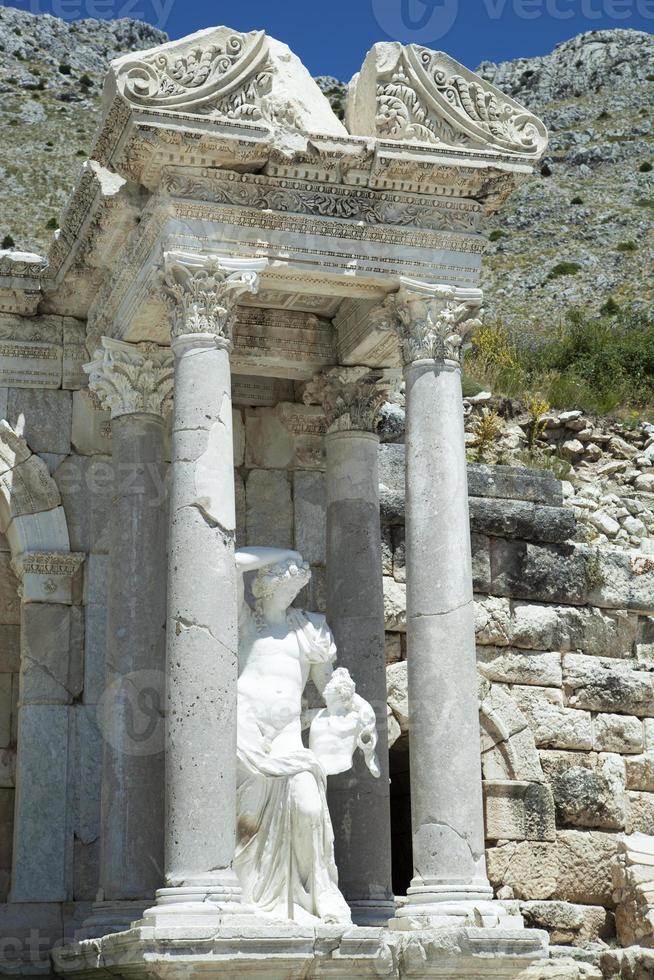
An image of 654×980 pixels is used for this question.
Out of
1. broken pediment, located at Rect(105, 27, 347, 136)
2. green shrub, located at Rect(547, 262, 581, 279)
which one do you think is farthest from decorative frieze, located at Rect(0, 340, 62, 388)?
green shrub, located at Rect(547, 262, 581, 279)

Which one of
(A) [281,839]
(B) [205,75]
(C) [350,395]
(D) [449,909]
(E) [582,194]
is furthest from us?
(E) [582,194]

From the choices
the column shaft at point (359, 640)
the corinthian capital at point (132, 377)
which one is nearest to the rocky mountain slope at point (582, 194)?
the column shaft at point (359, 640)

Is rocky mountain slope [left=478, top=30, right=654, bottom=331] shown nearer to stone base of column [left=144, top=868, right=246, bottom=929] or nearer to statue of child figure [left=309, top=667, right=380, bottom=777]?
statue of child figure [left=309, top=667, right=380, bottom=777]

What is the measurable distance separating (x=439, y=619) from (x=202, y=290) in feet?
8.33

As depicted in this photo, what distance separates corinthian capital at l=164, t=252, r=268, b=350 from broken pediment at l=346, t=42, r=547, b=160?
142cm

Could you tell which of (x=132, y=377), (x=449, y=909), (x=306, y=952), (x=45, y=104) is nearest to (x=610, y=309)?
(x=45, y=104)

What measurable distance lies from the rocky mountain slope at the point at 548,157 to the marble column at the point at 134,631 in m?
18.3

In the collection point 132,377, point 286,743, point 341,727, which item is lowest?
point 286,743

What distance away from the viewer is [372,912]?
976 cm

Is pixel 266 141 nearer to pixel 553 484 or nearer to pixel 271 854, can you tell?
pixel 271 854

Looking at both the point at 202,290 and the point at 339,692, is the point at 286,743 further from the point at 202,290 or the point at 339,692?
the point at 202,290

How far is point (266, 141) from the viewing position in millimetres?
8953

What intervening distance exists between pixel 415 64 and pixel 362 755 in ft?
15.5

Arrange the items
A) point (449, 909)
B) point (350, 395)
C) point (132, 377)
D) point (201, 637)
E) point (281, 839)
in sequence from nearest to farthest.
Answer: point (201, 637)
point (449, 909)
point (281, 839)
point (132, 377)
point (350, 395)
